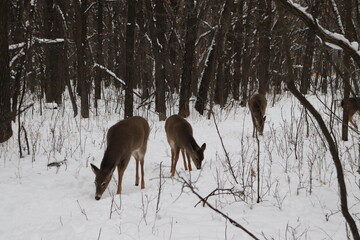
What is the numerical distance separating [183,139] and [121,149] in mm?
1626

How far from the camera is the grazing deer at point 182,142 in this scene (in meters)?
6.97

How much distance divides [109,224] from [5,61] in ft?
20.0

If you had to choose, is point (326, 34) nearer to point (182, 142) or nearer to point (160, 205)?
point (160, 205)

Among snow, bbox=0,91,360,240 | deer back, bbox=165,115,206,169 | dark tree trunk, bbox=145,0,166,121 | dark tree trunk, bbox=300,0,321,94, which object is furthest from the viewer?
dark tree trunk, bbox=145,0,166,121

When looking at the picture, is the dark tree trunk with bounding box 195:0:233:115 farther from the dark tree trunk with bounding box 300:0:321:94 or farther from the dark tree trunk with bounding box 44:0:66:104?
the dark tree trunk with bounding box 44:0:66:104

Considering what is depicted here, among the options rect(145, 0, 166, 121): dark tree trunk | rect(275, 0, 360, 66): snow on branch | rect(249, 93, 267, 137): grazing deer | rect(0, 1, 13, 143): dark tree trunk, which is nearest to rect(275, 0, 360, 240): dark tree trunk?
rect(275, 0, 360, 66): snow on branch

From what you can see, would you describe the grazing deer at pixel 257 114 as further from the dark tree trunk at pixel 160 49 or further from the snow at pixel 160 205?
the dark tree trunk at pixel 160 49

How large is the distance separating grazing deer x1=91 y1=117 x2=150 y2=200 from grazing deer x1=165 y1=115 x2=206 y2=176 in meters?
0.62

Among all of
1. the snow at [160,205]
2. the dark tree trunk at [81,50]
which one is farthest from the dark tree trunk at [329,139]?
the dark tree trunk at [81,50]

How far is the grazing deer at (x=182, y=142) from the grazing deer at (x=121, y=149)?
0.62 meters

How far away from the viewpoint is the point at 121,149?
20.0 feet

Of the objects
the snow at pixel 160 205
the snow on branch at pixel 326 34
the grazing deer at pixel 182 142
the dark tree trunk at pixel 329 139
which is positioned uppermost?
the snow on branch at pixel 326 34

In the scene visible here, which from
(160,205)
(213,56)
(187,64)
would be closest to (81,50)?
(187,64)

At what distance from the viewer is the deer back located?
6.96 m
